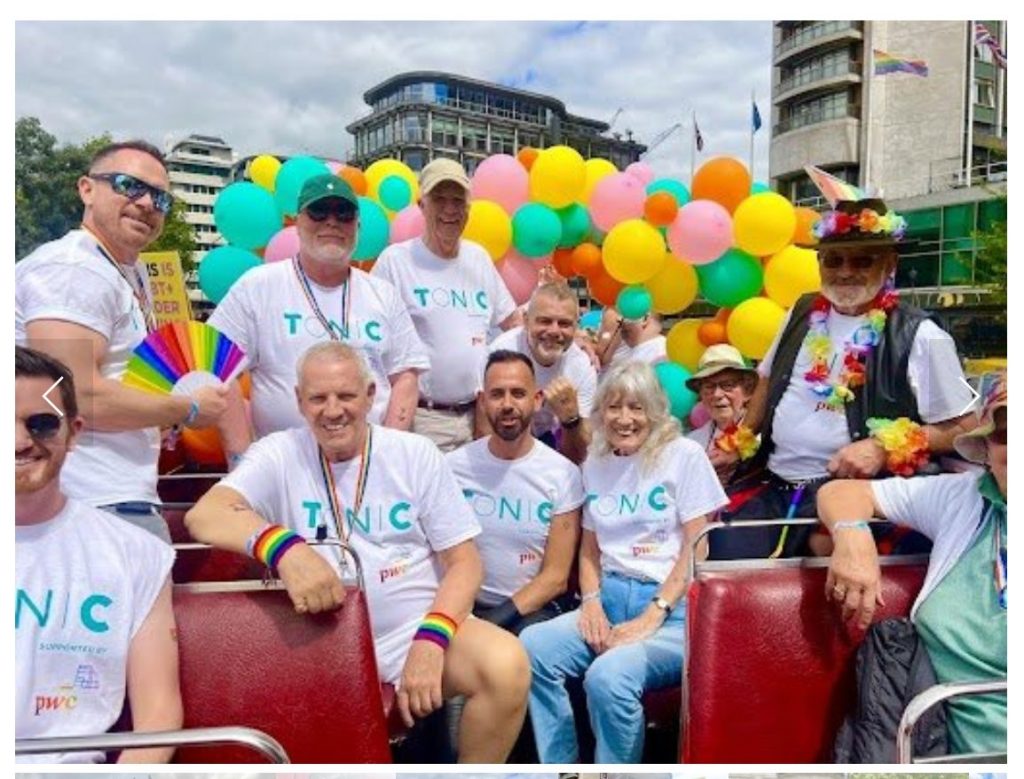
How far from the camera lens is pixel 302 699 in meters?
1.71

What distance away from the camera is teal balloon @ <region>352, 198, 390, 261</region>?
3105 mm

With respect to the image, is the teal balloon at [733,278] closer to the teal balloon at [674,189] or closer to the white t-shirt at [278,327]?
the teal balloon at [674,189]

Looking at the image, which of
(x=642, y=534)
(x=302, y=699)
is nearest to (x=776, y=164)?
(x=642, y=534)

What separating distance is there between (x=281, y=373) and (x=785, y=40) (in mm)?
1362

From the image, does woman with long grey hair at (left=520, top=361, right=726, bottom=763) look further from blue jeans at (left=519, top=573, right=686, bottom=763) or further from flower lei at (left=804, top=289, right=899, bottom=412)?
flower lei at (left=804, top=289, right=899, bottom=412)

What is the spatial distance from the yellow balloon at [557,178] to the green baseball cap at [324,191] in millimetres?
1069

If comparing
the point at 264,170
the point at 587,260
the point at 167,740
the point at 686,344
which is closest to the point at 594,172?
the point at 587,260

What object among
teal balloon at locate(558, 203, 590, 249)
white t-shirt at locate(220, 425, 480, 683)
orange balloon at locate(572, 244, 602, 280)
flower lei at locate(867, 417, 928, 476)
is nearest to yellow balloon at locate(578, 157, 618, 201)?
teal balloon at locate(558, 203, 590, 249)

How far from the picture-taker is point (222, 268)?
306cm

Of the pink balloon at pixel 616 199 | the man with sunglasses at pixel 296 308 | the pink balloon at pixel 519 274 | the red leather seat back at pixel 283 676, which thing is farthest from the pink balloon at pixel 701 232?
the red leather seat back at pixel 283 676

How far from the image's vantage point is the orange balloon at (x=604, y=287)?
354cm

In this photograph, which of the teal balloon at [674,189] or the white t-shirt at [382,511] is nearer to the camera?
the white t-shirt at [382,511]

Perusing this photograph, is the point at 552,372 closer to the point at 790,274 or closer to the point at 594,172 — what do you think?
the point at 594,172
